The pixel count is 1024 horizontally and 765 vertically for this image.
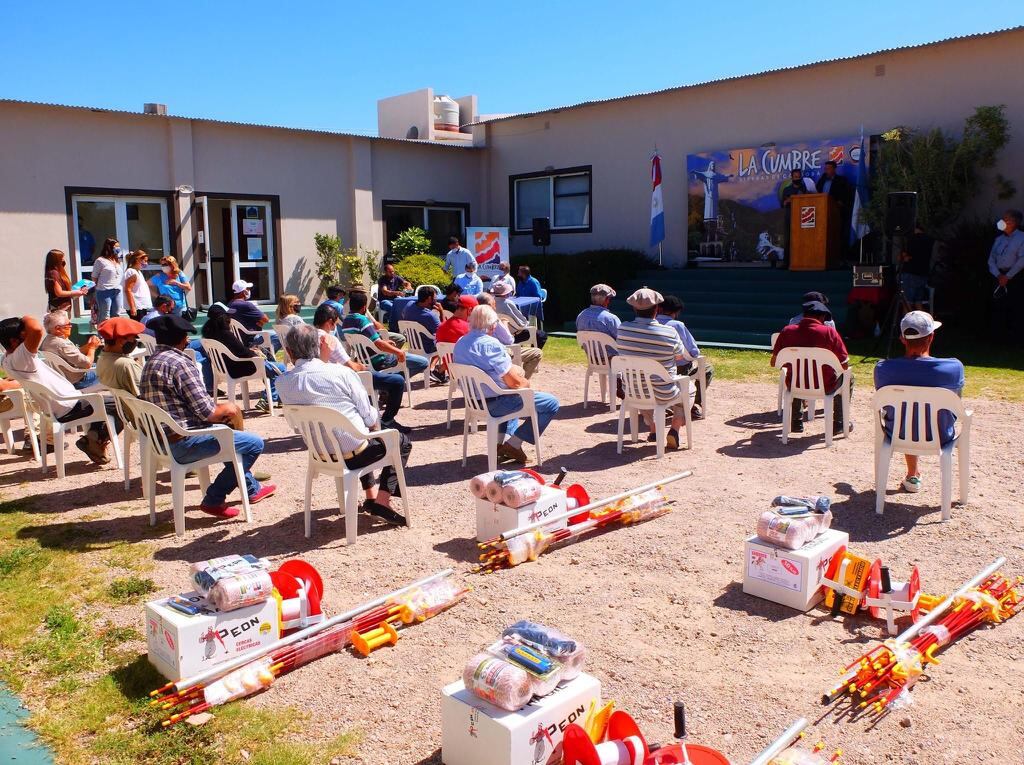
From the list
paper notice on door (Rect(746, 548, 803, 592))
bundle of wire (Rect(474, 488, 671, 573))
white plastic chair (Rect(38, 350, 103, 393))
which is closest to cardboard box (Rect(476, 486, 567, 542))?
bundle of wire (Rect(474, 488, 671, 573))

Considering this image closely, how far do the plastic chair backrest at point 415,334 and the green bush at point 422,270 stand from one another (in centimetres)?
666

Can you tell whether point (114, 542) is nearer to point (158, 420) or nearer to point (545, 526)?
point (158, 420)

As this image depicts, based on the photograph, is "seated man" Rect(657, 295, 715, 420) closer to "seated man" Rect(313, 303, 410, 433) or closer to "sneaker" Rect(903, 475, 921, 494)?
"sneaker" Rect(903, 475, 921, 494)

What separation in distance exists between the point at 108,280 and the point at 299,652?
10.1 meters

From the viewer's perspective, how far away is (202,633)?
336cm

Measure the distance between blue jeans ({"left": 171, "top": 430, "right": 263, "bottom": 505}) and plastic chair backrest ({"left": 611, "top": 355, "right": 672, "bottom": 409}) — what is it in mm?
2790

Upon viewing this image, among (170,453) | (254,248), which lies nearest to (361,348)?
(170,453)

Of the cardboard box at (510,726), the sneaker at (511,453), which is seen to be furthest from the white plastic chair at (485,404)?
the cardboard box at (510,726)

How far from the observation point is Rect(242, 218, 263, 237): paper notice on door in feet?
54.7

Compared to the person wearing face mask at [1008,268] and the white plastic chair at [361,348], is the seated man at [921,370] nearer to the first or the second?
the white plastic chair at [361,348]

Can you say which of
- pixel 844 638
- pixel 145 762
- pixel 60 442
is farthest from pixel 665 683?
pixel 60 442

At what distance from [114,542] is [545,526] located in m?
2.52

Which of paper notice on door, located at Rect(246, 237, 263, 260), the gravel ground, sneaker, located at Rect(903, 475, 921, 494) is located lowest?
the gravel ground

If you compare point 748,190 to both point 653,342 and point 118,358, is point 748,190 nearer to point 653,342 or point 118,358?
point 653,342
